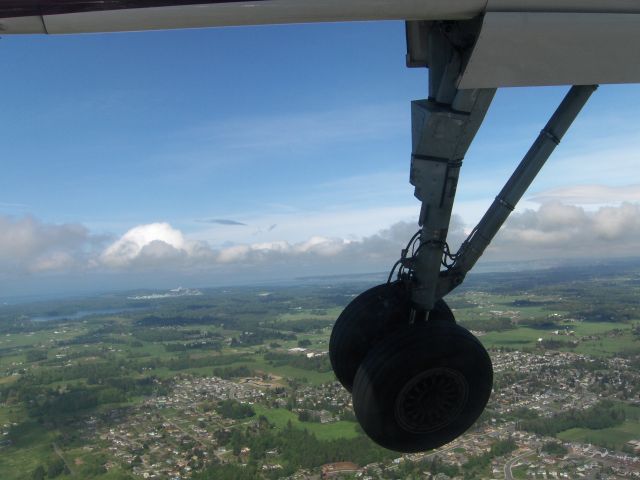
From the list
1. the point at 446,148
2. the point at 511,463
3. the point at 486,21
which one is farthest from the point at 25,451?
the point at 486,21

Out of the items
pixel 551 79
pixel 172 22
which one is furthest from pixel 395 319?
pixel 172 22

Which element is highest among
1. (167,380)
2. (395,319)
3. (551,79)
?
(551,79)

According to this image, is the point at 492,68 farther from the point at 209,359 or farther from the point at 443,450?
the point at 209,359

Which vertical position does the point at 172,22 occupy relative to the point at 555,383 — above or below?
above

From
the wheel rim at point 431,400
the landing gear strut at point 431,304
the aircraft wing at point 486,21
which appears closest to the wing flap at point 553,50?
the aircraft wing at point 486,21

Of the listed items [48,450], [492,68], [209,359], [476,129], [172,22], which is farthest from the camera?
[209,359]

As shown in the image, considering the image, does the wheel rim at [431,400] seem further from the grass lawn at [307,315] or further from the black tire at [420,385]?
the grass lawn at [307,315]
